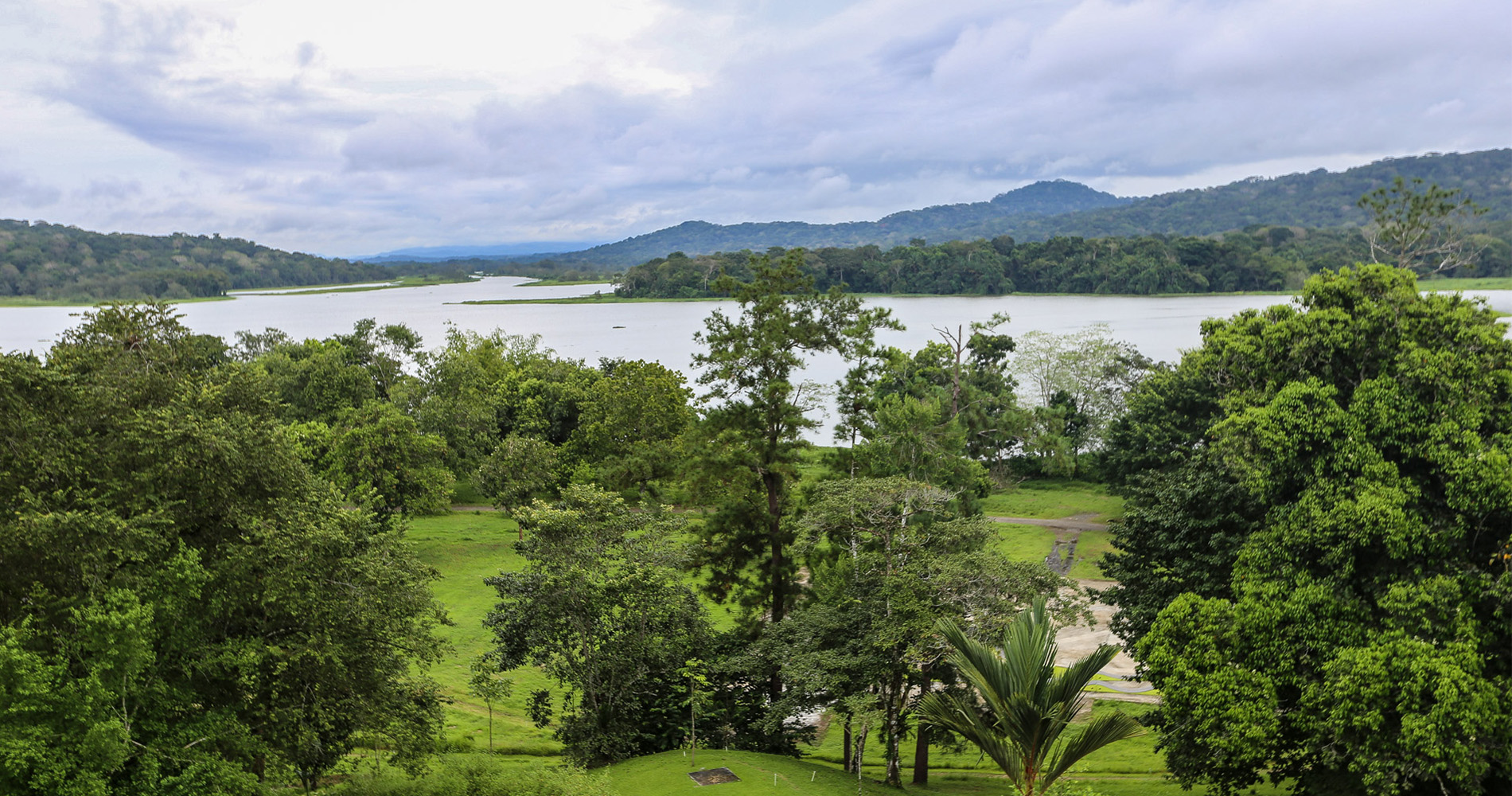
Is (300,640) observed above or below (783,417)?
below

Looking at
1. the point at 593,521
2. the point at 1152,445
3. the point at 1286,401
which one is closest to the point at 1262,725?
the point at 1286,401

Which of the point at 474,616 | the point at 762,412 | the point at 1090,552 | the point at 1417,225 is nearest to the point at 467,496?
the point at 474,616

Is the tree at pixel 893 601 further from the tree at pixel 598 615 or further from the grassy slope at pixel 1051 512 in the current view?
the grassy slope at pixel 1051 512

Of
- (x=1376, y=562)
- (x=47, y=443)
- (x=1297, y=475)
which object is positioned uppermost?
(x=47, y=443)

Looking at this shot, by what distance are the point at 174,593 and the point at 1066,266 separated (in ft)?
458

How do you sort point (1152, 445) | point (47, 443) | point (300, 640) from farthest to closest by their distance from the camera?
point (1152, 445) → point (300, 640) → point (47, 443)

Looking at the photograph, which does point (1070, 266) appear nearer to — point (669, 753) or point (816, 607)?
point (816, 607)

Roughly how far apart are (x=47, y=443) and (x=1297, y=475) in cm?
2093

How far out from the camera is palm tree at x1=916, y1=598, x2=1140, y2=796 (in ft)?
31.7

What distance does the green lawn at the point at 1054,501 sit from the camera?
46.5 m

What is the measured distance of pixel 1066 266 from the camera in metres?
138

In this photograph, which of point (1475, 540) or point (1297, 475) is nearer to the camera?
point (1475, 540)

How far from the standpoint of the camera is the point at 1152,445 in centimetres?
3628

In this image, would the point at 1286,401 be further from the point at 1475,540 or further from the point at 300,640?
the point at 300,640
